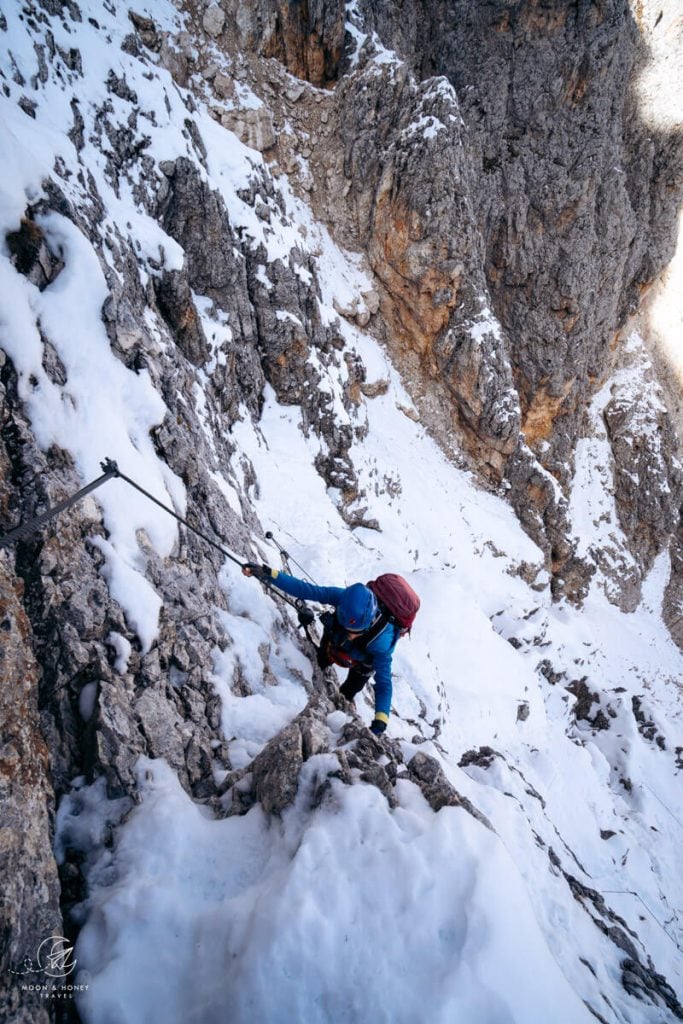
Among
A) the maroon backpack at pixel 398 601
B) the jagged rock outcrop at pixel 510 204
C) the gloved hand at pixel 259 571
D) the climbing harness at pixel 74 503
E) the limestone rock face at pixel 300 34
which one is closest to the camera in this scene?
the climbing harness at pixel 74 503

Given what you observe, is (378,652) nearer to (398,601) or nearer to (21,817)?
(398,601)

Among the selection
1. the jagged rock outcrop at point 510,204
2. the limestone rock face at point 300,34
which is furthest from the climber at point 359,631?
the limestone rock face at point 300,34

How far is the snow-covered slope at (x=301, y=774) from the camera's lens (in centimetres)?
264

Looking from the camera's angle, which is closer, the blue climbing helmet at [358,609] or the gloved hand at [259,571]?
the blue climbing helmet at [358,609]

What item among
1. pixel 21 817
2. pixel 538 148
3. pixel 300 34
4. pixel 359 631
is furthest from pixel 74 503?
pixel 538 148

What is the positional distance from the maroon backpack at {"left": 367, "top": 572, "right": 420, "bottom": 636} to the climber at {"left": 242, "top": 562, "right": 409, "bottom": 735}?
0.05m

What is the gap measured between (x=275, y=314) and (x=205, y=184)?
369cm

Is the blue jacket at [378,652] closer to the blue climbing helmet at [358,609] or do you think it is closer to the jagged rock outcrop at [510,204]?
the blue climbing helmet at [358,609]

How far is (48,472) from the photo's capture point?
13.5 ft

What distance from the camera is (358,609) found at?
4566mm

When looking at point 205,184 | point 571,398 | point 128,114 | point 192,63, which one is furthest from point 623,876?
point 192,63

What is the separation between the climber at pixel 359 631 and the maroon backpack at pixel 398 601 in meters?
0.05

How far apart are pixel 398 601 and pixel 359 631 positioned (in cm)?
48

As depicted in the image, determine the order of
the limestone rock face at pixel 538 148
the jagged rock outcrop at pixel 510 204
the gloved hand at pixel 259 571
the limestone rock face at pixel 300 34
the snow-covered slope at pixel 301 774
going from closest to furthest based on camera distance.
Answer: the snow-covered slope at pixel 301 774
the gloved hand at pixel 259 571
the limestone rock face at pixel 300 34
the jagged rock outcrop at pixel 510 204
the limestone rock face at pixel 538 148
